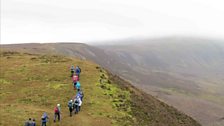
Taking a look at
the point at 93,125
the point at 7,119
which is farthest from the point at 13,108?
the point at 93,125

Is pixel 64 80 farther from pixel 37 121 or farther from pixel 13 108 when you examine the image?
pixel 37 121

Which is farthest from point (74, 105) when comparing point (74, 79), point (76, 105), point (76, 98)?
point (74, 79)

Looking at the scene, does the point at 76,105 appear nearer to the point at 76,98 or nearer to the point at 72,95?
the point at 76,98

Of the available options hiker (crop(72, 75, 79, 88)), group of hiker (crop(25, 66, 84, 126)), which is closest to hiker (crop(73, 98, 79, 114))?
group of hiker (crop(25, 66, 84, 126))

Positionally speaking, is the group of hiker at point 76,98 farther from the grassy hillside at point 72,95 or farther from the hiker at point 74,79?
the grassy hillside at point 72,95

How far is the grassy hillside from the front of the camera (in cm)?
5241

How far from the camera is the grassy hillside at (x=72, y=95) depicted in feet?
172

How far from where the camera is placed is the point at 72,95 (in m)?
59.5

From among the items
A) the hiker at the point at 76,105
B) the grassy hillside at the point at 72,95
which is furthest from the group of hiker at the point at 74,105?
the grassy hillside at the point at 72,95

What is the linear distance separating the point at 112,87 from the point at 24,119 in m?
17.8

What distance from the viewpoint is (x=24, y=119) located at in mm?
50656

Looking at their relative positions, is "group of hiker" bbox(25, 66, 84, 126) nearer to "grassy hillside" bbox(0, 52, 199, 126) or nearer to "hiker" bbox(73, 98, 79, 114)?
"hiker" bbox(73, 98, 79, 114)

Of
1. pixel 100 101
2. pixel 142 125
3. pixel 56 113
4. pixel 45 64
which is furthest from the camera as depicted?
pixel 45 64

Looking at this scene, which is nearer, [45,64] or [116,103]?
[116,103]
